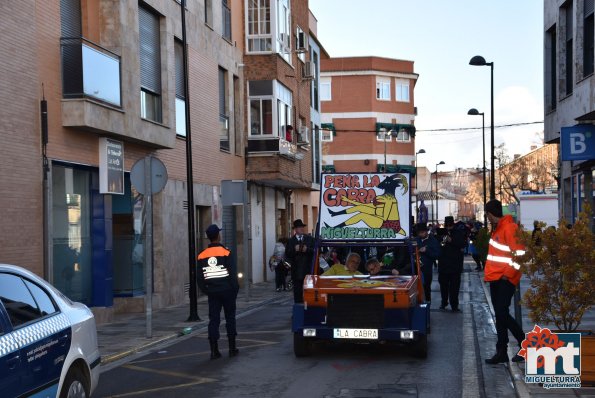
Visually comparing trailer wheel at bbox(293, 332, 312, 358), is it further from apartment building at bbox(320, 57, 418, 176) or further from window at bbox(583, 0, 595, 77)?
Answer: apartment building at bbox(320, 57, 418, 176)

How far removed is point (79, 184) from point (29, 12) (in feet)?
11.8

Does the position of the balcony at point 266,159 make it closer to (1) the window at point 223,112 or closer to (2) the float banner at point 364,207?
(1) the window at point 223,112

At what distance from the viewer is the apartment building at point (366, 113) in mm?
71062

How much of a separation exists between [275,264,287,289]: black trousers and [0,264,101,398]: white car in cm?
1742

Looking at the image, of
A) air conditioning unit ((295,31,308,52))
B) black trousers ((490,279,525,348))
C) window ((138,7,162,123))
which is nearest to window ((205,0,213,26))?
window ((138,7,162,123))

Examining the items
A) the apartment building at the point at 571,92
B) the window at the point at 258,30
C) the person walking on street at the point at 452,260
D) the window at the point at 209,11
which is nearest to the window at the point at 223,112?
the window at the point at 209,11

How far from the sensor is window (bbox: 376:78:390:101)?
2820 inches

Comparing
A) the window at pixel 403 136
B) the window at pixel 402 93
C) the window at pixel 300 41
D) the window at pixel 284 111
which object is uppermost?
the window at pixel 402 93

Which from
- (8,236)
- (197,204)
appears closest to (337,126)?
(197,204)

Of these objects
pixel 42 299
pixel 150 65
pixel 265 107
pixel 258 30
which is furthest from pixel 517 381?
pixel 258 30

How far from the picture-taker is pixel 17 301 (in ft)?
20.4

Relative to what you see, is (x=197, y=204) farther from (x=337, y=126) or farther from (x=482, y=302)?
(x=337, y=126)

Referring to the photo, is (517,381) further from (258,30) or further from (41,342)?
(258,30)

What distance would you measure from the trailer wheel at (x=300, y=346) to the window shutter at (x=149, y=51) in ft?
31.7
